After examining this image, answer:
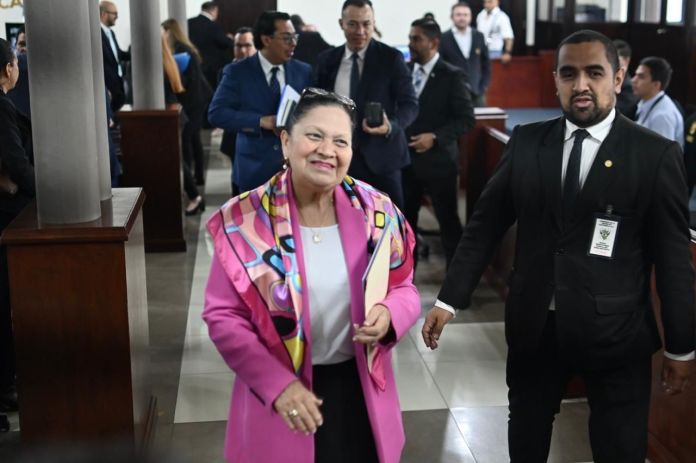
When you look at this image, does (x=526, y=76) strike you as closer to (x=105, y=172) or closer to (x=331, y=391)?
(x=105, y=172)

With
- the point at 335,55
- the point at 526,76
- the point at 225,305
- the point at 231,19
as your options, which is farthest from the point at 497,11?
the point at 225,305

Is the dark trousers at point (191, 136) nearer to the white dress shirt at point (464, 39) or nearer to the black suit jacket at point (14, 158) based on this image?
the white dress shirt at point (464, 39)

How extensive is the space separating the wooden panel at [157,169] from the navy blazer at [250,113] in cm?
192

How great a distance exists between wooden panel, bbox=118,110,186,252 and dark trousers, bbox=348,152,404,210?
211 centimetres

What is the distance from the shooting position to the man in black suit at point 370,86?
16.4ft

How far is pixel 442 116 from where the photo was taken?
5723mm

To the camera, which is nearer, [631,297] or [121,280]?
[631,297]

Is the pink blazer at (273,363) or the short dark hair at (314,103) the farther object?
the short dark hair at (314,103)

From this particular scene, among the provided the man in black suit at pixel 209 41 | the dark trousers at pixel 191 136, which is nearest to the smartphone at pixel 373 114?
the dark trousers at pixel 191 136

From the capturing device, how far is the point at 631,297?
8.55 feet

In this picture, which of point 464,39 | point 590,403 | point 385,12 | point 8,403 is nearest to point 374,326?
point 590,403

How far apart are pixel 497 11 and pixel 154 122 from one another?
780 cm

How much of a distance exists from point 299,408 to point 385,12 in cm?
1439

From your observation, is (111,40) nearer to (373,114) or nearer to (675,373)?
(373,114)
